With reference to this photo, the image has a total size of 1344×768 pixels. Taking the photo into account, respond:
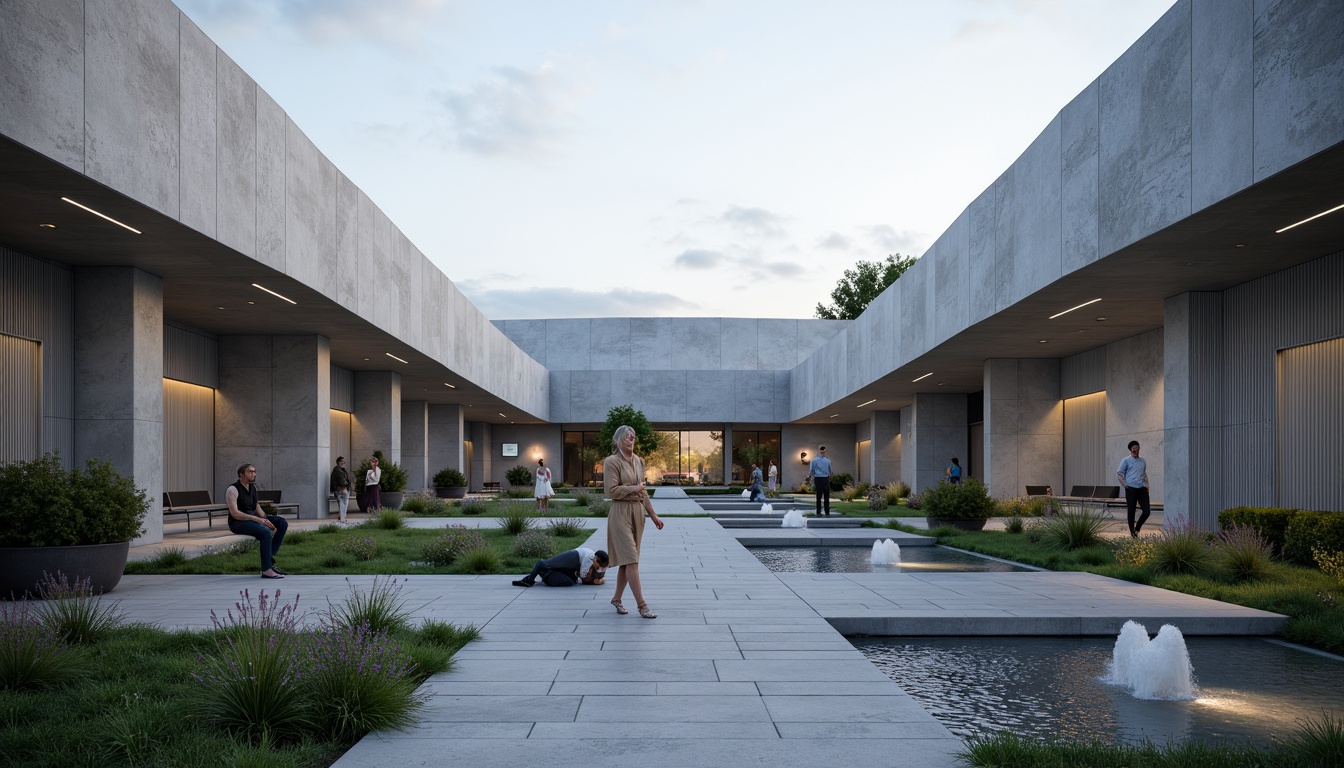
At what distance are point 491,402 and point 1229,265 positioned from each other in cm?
2986

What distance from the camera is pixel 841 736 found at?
4.68 metres

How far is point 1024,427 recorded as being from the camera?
26062mm

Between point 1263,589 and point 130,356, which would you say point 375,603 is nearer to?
point 1263,589

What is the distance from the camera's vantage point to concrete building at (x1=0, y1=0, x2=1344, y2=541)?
9633 millimetres

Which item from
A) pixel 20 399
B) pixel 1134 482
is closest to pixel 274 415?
pixel 20 399

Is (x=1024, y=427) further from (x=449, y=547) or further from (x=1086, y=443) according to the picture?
(x=449, y=547)

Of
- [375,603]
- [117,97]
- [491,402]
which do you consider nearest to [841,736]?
[375,603]

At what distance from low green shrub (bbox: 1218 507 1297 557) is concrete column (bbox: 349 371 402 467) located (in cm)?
2301

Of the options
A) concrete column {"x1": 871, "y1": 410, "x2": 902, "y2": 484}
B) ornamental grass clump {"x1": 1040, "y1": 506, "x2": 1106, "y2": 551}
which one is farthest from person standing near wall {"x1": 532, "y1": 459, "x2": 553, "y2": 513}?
concrete column {"x1": 871, "y1": 410, "x2": 902, "y2": 484}

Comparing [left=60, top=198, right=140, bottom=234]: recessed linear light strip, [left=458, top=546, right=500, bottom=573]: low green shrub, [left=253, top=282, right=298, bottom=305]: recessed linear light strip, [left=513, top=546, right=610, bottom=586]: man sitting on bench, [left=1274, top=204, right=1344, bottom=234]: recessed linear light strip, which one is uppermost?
[left=60, top=198, right=140, bottom=234]: recessed linear light strip

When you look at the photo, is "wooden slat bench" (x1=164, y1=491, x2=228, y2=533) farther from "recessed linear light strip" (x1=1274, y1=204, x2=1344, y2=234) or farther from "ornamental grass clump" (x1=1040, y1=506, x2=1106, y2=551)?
"recessed linear light strip" (x1=1274, y1=204, x2=1344, y2=234)

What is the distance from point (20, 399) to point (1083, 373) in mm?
22642

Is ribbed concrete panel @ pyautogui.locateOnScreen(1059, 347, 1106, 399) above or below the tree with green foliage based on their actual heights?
above

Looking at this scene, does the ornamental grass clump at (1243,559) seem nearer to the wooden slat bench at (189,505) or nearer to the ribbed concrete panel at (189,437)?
the wooden slat bench at (189,505)
